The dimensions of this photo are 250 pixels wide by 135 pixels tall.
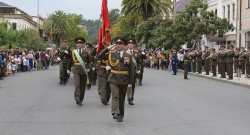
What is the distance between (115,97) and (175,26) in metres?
27.1

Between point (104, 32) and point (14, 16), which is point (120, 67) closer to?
point (104, 32)

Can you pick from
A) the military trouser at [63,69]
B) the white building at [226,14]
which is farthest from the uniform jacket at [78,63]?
the white building at [226,14]

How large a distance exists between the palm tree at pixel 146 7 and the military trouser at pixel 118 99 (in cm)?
4297

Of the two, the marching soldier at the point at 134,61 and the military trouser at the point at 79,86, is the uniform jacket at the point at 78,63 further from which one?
the marching soldier at the point at 134,61

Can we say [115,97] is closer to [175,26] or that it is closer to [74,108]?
[74,108]

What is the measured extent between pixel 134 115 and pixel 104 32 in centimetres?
316

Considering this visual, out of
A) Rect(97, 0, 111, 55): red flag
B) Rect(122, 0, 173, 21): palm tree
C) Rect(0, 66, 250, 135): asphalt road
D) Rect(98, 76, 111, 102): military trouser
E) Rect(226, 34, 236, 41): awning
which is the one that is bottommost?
Rect(0, 66, 250, 135): asphalt road

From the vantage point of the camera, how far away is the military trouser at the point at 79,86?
505 inches

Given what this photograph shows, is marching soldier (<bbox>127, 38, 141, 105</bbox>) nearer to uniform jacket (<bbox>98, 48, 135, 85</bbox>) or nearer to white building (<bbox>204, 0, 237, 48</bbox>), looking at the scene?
uniform jacket (<bbox>98, 48, 135, 85</bbox>)

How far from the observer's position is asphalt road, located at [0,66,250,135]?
9.03 meters

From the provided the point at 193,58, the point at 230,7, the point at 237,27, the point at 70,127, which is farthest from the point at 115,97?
the point at 230,7

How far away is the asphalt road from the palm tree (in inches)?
1475

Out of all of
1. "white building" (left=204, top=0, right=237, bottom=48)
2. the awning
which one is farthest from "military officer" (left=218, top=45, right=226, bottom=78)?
the awning

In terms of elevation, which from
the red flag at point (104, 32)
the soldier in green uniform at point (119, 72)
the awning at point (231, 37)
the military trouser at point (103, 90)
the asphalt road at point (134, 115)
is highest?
the awning at point (231, 37)
